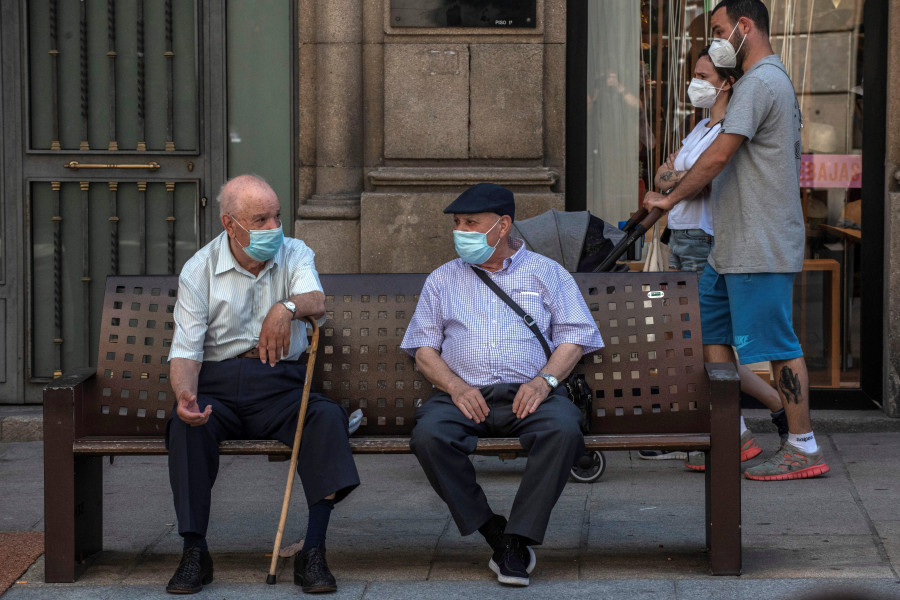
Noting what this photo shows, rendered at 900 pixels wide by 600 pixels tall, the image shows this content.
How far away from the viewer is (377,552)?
4.83m

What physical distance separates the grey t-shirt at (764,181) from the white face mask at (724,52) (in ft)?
0.43

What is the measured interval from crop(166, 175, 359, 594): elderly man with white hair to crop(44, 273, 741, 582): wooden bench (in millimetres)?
124

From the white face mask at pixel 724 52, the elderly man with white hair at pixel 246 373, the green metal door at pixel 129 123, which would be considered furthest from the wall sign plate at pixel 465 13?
the elderly man with white hair at pixel 246 373

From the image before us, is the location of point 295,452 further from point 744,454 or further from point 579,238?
point 744,454

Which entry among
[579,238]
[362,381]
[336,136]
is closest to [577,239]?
[579,238]

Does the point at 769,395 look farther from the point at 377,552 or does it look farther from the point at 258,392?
the point at 258,392

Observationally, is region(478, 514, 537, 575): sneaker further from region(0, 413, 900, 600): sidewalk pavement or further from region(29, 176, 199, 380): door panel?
region(29, 176, 199, 380): door panel

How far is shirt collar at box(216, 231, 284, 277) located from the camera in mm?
4633

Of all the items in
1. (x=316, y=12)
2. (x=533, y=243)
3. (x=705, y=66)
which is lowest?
(x=533, y=243)

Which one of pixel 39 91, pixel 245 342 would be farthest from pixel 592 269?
pixel 39 91

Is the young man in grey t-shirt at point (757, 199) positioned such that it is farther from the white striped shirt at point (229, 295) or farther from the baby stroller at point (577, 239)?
the white striped shirt at point (229, 295)

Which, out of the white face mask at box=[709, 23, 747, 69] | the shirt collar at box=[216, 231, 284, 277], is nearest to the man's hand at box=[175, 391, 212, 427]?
the shirt collar at box=[216, 231, 284, 277]

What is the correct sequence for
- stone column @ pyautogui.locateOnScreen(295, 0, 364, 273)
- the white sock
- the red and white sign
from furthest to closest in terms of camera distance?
the red and white sign → stone column @ pyautogui.locateOnScreen(295, 0, 364, 273) → the white sock

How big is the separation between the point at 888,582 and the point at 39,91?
5.64 metres
